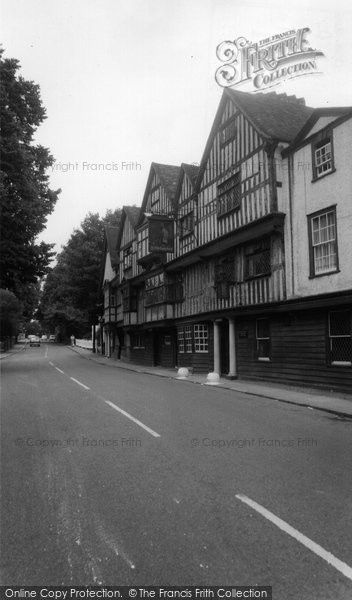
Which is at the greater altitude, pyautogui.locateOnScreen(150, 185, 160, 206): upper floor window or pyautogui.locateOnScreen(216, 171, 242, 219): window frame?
pyautogui.locateOnScreen(150, 185, 160, 206): upper floor window

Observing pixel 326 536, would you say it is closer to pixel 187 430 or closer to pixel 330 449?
pixel 330 449

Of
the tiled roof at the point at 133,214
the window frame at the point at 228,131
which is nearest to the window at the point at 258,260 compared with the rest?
the window frame at the point at 228,131

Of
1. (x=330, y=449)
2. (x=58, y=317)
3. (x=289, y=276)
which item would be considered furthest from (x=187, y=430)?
(x=58, y=317)

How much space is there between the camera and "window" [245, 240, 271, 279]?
59.1 feet

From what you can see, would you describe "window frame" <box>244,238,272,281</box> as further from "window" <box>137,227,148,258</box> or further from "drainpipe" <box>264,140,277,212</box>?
"window" <box>137,227,148,258</box>

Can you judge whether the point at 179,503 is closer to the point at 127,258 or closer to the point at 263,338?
the point at 263,338

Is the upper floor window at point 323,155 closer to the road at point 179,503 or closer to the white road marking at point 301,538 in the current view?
the road at point 179,503

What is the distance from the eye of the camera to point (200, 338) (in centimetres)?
2420

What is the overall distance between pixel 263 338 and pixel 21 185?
1501 cm

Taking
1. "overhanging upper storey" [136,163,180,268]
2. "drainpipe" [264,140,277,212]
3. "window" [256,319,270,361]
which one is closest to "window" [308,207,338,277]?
"drainpipe" [264,140,277,212]

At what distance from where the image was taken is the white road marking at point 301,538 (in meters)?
3.55

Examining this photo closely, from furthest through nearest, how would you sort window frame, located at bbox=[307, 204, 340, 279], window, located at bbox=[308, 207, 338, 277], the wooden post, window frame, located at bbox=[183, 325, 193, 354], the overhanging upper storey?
the overhanging upper storey → window frame, located at bbox=[183, 325, 193, 354] → the wooden post → window, located at bbox=[308, 207, 338, 277] → window frame, located at bbox=[307, 204, 340, 279]

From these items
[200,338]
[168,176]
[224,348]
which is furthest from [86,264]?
[224,348]

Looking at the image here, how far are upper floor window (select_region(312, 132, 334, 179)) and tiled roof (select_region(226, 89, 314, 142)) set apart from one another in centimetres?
191
